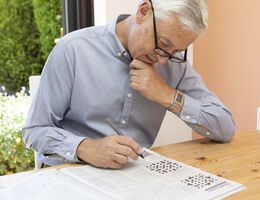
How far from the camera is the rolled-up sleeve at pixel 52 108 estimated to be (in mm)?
1136

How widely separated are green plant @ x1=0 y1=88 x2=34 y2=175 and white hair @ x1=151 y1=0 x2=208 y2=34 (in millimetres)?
1242

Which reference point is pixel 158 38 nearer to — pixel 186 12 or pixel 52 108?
pixel 186 12

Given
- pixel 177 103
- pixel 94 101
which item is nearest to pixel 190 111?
pixel 177 103

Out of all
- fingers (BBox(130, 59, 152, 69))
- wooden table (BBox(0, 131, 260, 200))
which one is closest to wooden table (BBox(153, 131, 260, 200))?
wooden table (BBox(0, 131, 260, 200))

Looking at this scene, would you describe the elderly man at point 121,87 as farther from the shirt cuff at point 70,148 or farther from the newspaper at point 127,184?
the newspaper at point 127,184

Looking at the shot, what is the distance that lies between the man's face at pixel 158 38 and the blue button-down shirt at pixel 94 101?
3.5 inches

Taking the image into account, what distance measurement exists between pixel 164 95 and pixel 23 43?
3.64ft

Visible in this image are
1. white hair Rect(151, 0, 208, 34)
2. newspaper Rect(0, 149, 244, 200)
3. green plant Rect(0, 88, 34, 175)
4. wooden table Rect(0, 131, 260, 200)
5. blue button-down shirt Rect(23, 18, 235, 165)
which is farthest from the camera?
green plant Rect(0, 88, 34, 175)

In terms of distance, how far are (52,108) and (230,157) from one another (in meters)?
0.56

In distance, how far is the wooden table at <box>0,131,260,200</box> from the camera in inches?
37.9

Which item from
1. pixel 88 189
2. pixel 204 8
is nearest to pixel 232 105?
pixel 204 8

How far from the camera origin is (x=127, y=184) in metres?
0.92

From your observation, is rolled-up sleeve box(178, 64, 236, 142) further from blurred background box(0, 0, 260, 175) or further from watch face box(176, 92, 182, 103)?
blurred background box(0, 0, 260, 175)

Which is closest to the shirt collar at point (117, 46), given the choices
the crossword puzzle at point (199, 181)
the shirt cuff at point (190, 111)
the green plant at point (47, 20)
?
the shirt cuff at point (190, 111)
